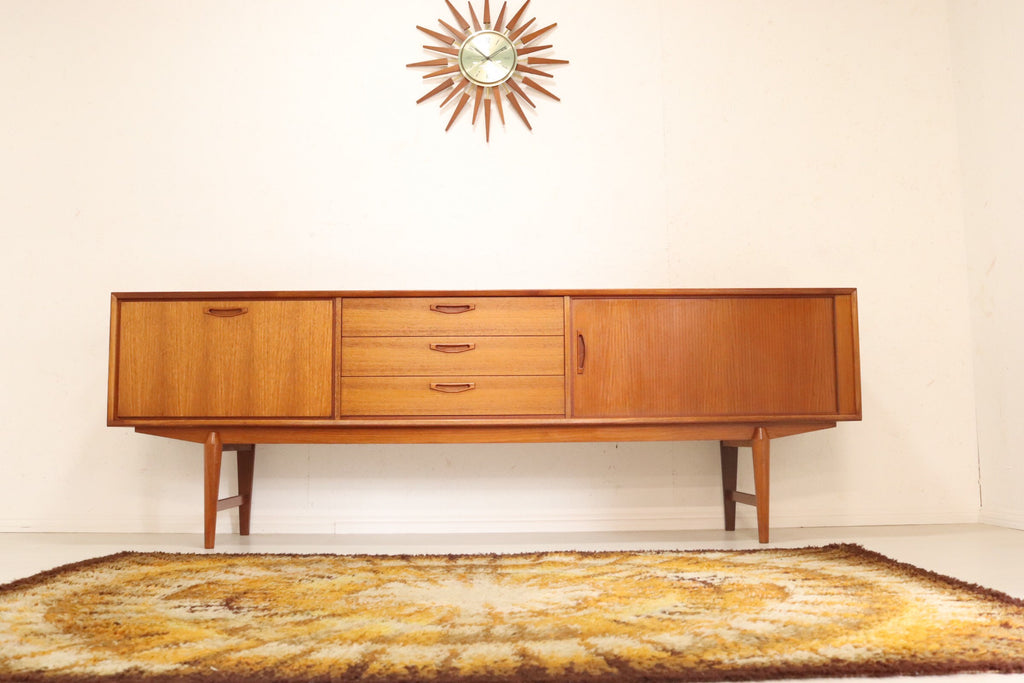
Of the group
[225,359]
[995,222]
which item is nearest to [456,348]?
[225,359]

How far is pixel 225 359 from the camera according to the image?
7.48 feet

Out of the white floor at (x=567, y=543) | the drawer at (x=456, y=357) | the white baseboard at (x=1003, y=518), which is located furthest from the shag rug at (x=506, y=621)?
the white baseboard at (x=1003, y=518)

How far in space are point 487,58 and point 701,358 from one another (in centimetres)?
145

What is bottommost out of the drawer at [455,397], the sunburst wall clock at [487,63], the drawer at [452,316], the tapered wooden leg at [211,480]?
the tapered wooden leg at [211,480]

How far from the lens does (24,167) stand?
2.88m

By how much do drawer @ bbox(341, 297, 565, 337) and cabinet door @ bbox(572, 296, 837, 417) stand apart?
11 cm

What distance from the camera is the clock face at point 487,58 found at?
2877mm

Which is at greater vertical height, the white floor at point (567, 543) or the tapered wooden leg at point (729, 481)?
the tapered wooden leg at point (729, 481)

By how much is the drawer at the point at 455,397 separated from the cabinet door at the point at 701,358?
0.10m

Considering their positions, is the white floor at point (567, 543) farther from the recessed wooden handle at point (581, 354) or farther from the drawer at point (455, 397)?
the recessed wooden handle at point (581, 354)

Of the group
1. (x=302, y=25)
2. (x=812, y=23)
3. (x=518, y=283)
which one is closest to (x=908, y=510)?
(x=518, y=283)

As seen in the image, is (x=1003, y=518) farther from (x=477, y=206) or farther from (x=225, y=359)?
(x=225, y=359)

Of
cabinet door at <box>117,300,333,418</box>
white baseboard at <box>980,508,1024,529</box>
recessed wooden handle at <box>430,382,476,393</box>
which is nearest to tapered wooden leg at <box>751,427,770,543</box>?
recessed wooden handle at <box>430,382,476,393</box>

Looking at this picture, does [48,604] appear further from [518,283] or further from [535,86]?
[535,86]
